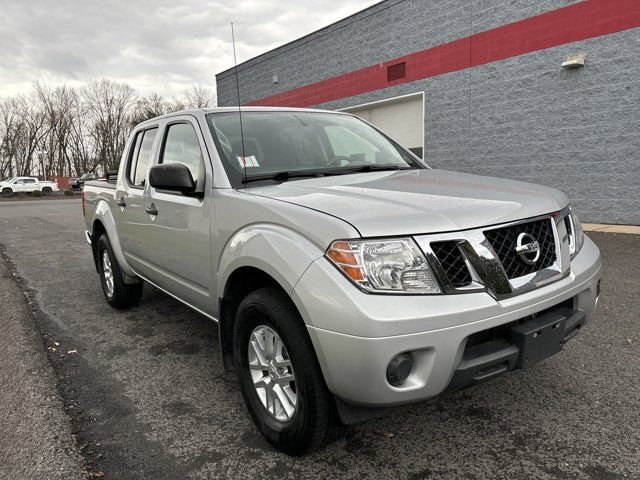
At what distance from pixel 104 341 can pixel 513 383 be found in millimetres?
3159

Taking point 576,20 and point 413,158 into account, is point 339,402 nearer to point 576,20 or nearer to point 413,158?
point 413,158

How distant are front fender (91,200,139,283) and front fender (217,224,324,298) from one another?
88.0 inches

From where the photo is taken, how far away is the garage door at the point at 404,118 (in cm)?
1216

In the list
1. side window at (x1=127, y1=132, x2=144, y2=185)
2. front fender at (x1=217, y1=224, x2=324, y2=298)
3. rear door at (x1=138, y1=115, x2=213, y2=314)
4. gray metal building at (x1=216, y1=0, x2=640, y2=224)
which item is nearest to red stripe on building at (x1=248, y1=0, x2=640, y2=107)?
gray metal building at (x1=216, y1=0, x2=640, y2=224)

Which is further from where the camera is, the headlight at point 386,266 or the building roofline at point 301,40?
the building roofline at point 301,40

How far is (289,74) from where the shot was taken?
1577 centimetres

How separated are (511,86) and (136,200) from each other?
333 inches

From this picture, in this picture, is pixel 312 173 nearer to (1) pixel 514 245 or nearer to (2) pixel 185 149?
(2) pixel 185 149

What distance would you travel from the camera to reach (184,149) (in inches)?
133

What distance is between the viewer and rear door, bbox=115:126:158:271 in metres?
3.87

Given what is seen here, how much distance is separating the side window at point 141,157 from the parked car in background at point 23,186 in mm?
44416

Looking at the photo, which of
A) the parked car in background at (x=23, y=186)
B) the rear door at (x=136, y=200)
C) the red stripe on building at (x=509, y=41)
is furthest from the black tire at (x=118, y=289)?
the parked car in background at (x=23, y=186)

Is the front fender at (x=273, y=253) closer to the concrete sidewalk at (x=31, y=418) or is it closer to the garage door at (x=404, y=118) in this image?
the concrete sidewalk at (x=31, y=418)

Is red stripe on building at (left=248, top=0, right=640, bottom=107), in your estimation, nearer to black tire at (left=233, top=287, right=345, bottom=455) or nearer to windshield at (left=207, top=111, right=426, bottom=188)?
windshield at (left=207, top=111, right=426, bottom=188)
